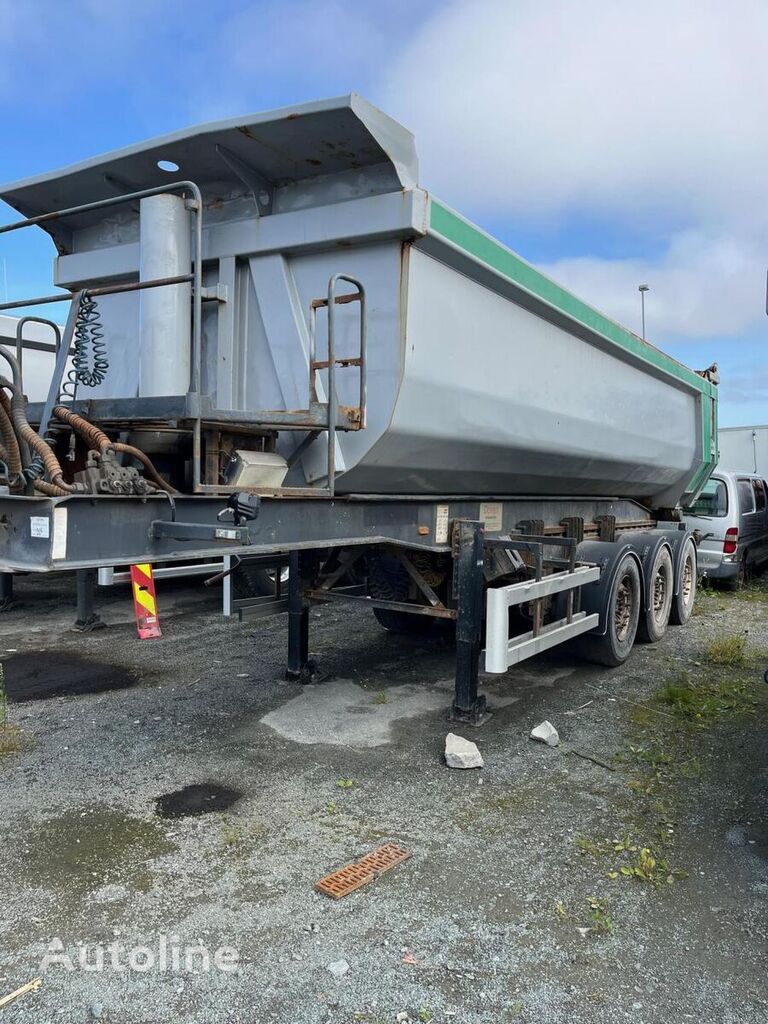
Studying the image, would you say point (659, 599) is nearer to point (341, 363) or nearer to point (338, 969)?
point (341, 363)

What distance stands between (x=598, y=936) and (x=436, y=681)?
10.9ft

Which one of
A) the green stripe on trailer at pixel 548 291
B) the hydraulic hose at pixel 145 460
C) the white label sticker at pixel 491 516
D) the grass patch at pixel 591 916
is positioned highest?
the green stripe on trailer at pixel 548 291

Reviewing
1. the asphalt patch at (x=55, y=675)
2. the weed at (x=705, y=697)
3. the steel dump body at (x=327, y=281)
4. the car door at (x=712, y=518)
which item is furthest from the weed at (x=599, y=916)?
the car door at (x=712, y=518)

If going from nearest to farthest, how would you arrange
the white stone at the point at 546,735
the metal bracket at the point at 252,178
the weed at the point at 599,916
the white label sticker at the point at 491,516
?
1. the weed at the point at 599,916
2. the metal bracket at the point at 252,178
3. the white stone at the point at 546,735
4. the white label sticker at the point at 491,516

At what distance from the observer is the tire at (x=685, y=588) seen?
8.14 m

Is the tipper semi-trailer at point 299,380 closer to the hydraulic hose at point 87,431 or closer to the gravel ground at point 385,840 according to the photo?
the hydraulic hose at point 87,431

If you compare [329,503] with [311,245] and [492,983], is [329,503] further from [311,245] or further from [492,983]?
[492,983]

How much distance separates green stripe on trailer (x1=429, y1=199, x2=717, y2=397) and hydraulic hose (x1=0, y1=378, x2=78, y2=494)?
2.18 metres

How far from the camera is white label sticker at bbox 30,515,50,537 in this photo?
2.86 meters


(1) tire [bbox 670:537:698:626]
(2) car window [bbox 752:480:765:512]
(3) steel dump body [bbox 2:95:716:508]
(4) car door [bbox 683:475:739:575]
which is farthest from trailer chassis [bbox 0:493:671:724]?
(2) car window [bbox 752:480:765:512]

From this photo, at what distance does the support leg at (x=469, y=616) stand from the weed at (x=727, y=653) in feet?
9.45

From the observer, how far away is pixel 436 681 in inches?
238

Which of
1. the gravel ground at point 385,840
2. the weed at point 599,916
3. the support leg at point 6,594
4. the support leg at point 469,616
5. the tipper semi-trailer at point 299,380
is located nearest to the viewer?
the gravel ground at point 385,840

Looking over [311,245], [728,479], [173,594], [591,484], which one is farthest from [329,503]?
[728,479]
